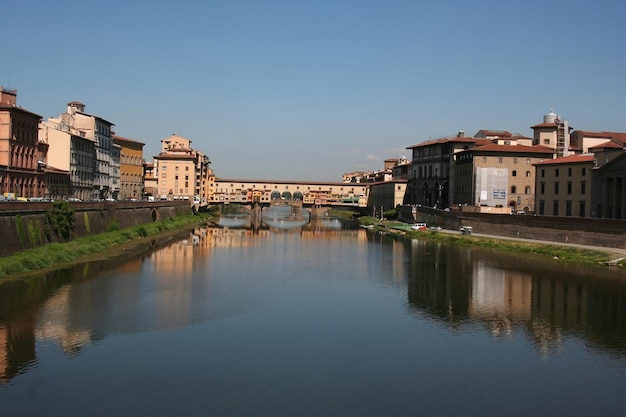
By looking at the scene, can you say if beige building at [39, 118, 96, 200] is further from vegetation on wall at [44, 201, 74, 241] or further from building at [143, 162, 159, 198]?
building at [143, 162, 159, 198]

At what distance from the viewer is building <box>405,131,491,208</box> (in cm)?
7606

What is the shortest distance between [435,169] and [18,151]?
50.2 meters

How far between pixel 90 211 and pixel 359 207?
64884 millimetres

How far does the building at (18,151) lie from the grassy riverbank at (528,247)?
33.1m

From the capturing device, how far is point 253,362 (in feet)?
56.6

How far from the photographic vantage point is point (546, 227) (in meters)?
47.7

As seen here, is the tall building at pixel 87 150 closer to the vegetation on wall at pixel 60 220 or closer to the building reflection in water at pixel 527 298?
the vegetation on wall at pixel 60 220

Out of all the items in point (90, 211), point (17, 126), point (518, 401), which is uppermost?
point (17, 126)

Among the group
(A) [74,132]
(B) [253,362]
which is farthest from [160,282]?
(A) [74,132]

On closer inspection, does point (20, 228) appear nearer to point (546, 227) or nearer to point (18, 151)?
point (18, 151)

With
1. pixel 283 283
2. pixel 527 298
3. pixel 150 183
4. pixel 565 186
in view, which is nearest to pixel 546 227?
pixel 565 186

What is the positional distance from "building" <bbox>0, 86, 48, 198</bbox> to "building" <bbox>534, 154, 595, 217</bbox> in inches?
1611

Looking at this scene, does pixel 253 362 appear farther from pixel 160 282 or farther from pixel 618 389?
pixel 160 282

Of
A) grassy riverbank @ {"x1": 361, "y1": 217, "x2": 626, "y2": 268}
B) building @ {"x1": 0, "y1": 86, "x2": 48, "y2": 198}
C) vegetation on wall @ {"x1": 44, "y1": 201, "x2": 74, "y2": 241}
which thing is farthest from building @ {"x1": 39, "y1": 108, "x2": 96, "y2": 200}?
grassy riverbank @ {"x1": 361, "y1": 217, "x2": 626, "y2": 268}
